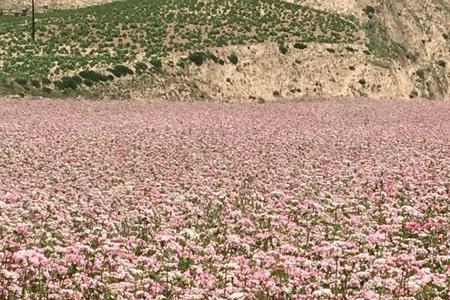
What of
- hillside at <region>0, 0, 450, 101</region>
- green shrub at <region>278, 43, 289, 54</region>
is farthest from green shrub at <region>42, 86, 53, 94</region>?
green shrub at <region>278, 43, 289, 54</region>

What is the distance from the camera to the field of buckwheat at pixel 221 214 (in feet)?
31.6

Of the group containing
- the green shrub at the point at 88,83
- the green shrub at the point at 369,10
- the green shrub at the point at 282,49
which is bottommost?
the green shrub at the point at 88,83

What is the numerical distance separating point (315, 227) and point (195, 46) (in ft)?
219

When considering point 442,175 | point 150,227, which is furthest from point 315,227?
point 442,175

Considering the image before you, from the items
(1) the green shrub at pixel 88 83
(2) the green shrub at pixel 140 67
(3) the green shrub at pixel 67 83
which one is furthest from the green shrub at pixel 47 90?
(2) the green shrub at pixel 140 67

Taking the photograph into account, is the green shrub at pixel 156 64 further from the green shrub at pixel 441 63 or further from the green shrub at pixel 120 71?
the green shrub at pixel 441 63

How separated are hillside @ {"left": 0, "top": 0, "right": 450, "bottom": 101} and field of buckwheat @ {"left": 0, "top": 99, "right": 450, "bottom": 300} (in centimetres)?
3443

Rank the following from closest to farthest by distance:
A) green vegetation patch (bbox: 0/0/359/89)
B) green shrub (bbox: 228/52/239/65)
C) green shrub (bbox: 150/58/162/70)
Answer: green shrub (bbox: 150/58/162/70), green vegetation patch (bbox: 0/0/359/89), green shrub (bbox: 228/52/239/65)

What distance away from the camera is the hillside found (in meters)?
67.1

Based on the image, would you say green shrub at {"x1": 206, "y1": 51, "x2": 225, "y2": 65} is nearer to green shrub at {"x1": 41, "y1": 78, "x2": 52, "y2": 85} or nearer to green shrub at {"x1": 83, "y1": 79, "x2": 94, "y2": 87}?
green shrub at {"x1": 83, "y1": 79, "x2": 94, "y2": 87}

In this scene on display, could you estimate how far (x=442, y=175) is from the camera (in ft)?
63.6

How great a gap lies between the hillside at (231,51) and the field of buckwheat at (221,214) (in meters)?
34.4

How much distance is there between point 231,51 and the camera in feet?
256

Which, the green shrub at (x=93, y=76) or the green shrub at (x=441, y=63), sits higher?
the green shrub at (x=93, y=76)
